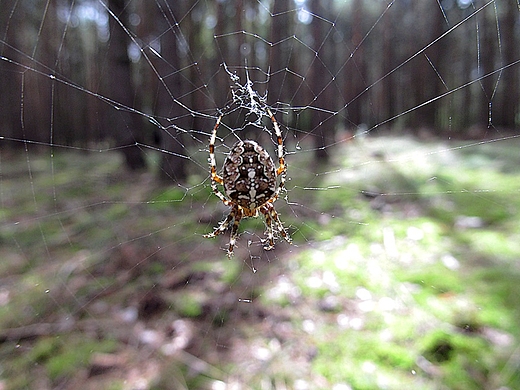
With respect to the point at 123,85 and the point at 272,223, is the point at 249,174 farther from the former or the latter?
the point at 123,85

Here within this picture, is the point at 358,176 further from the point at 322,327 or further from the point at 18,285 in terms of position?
the point at 18,285

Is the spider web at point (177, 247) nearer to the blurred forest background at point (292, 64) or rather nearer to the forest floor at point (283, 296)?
the forest floor at point (283, 296)

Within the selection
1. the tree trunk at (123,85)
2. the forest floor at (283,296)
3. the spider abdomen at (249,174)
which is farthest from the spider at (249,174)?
the tree trunk at (123,85)

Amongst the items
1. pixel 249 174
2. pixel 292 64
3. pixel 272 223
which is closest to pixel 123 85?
pixel 272 223

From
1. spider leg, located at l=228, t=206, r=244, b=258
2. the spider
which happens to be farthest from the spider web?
spider leg, located at l=228, t=206, r=244, b=258

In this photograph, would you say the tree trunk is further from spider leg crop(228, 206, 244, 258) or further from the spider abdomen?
the spider abdomen

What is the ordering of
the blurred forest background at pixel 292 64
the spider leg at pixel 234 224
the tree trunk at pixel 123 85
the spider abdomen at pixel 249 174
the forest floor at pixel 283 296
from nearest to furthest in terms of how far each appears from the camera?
1. the spider abdomen at pixel 249 174
2. the forest floor at pixel 283 296
3. the spider leg at pixel 234 224
4. the tree trunk at pixel 123 85
5. the blurred forest background at pixel 292 64

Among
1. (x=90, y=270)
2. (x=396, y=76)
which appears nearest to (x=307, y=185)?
(x=90, y=270)

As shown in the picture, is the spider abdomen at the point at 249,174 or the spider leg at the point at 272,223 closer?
the spider abdomen at the point at 249,174
